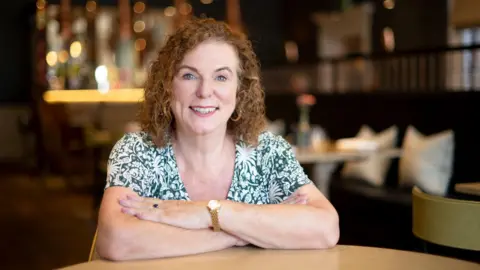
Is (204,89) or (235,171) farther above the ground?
(204,89)

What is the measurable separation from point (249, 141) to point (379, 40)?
33.6 feet

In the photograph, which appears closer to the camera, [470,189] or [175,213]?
[175,213]

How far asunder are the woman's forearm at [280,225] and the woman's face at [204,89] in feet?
1.05

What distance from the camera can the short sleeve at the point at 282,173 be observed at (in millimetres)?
2221

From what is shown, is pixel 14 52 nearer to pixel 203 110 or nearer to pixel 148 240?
pixel 203 110

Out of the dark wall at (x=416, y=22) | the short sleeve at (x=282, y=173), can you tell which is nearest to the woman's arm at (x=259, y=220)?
the short sleeve at (x=282, y=173)

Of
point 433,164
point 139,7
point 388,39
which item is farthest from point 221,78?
point 139,7

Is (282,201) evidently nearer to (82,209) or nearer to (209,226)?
(209,226)

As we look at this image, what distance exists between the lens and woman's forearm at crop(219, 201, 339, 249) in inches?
72.4

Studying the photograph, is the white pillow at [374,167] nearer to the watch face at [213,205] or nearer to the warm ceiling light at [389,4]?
the watch face at [213,205]

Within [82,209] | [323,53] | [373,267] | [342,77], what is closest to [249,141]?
[373,267]

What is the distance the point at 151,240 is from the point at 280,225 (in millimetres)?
344

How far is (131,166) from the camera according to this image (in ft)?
6.91

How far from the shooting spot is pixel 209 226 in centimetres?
184
